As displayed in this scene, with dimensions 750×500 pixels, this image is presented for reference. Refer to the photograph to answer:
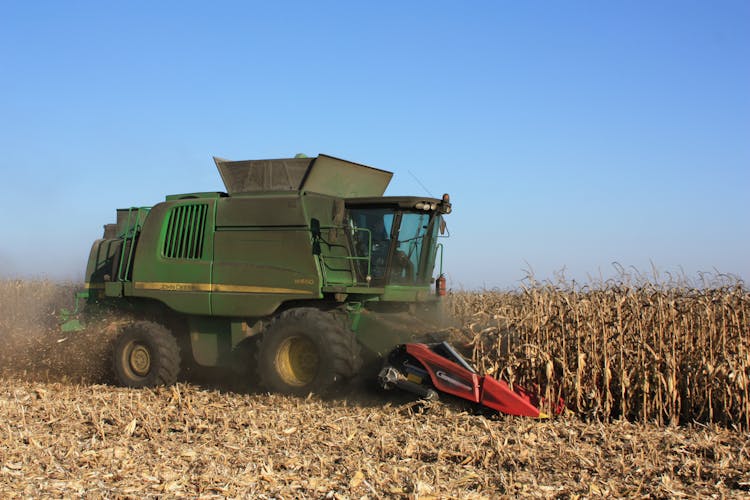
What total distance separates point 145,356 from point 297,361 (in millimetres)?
2424

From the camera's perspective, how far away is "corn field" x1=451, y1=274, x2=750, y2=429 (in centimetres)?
687

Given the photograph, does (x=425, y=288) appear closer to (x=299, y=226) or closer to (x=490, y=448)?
(x=299, y=226)

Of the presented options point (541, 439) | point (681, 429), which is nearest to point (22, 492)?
point (541, 439)

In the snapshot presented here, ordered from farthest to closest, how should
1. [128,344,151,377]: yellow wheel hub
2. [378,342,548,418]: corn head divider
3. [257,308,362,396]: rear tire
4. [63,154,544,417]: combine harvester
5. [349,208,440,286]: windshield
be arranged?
[128,344,151,377]: yellow wheel hub, [349,208,440,286]: windshield, [63,154,544,417]: combine harvester, [257,308,362,396]: rear tire, [378,342,548,418]: corn head divider

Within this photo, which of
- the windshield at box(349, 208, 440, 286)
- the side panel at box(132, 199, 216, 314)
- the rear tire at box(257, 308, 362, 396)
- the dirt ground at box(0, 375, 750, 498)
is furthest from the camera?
the side panel at box(132, 199, 216, 314)

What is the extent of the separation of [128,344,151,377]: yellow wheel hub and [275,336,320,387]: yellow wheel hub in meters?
2.17

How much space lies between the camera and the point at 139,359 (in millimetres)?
9695

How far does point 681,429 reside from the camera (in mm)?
6453

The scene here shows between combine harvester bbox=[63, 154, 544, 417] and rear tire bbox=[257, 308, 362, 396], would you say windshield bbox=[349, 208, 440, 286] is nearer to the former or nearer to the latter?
combine harvester bbox=[63, 154, 544, 417]

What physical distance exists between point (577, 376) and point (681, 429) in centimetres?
104

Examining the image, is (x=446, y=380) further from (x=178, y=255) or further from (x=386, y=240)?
(x=178, y=255)

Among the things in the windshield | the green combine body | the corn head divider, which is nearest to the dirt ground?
the corn head divider

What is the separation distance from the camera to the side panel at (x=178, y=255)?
9.32 meters

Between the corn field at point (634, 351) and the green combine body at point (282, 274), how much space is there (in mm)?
1343
